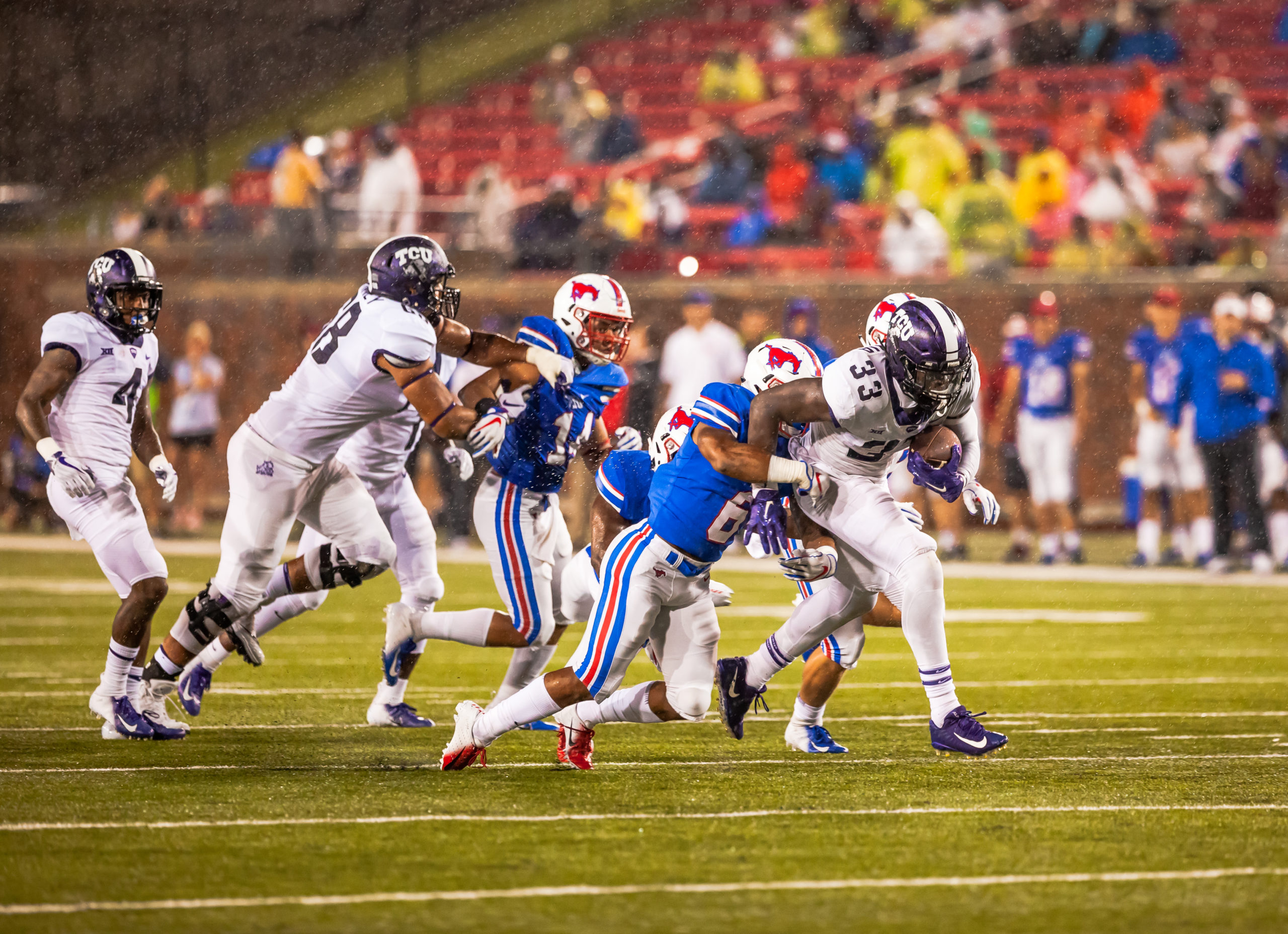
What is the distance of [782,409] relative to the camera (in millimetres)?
5773

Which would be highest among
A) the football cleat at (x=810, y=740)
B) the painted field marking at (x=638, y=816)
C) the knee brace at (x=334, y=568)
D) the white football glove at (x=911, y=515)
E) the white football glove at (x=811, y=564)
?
the white football glove at (x=911, y=515)

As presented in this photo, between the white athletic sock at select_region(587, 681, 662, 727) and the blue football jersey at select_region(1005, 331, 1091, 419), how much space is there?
898cm

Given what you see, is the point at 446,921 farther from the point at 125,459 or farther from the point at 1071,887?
the point at 125,459

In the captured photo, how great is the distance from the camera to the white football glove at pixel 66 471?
6.47 m

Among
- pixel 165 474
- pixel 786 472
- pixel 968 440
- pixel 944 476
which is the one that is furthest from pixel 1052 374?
pixel 786 472

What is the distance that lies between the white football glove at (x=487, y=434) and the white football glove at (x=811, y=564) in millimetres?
1085

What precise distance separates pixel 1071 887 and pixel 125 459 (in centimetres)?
417

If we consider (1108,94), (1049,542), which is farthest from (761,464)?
(1108,94)

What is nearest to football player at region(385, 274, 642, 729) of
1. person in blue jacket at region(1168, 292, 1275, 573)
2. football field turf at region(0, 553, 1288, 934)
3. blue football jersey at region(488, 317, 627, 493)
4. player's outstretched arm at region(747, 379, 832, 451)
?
blue football jersey at region(488, 317, 627, 493)

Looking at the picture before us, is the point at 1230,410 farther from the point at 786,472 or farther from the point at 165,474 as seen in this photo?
the point at 165,474

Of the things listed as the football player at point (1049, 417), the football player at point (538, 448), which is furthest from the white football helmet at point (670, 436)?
the football player at point (1049, 417)

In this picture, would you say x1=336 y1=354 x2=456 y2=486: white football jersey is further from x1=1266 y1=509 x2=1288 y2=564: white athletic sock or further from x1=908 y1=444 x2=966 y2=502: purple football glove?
x1=1266 y1=509 x2=1288 y2=564: white athletic sock

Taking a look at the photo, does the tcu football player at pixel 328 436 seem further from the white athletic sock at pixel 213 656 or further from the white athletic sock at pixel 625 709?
the white athletic sock at pixel 625 709

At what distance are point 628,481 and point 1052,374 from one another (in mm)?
8470
